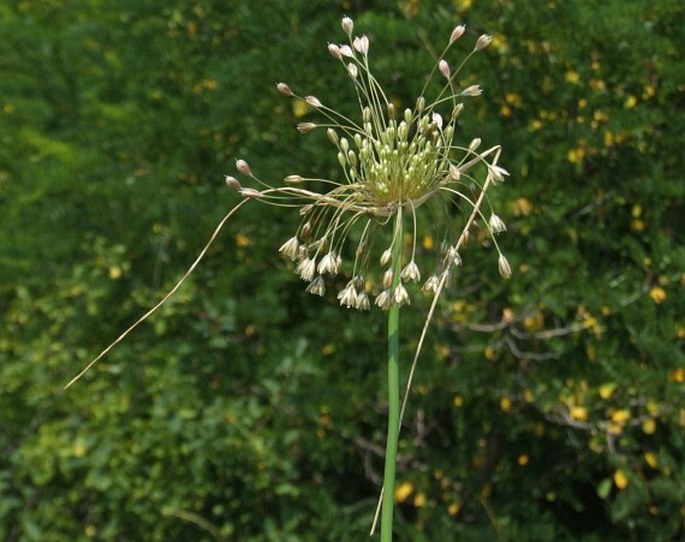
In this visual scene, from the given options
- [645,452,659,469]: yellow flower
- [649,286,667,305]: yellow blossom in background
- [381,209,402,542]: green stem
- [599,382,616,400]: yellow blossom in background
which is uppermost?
[381,209,402,542]: green stem

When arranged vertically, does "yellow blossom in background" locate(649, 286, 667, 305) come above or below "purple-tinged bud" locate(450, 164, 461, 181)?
below

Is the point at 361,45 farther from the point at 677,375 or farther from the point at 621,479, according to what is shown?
the point at 621,479

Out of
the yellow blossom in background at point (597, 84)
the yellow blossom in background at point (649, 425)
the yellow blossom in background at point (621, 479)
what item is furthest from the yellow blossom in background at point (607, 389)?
the yellow blossom in background at point (597, 84)

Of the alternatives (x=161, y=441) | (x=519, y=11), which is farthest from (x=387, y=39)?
(x=161, y=441)

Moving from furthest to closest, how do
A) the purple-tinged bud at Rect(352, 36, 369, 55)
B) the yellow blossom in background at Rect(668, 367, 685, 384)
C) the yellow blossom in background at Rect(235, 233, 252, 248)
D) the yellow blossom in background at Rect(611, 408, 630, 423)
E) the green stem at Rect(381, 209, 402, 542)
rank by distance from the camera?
the yellow blossom in background at Rect(235, 233, 252, 248) < the yellow blossom in background at Rect(611, 408, 630, 423) < the yellow blossom in background at Rect(668, 367, 685, 384) < the purple-tinged bud at Rect(352, 36, 369, 55) < the green stem at Rect(381, 209, 402, 542)

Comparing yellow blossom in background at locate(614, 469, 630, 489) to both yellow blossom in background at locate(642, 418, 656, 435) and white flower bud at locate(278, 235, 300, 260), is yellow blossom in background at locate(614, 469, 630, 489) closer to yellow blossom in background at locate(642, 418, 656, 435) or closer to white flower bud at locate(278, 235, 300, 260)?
yellow blossom in background at locate(642, 418, 656, 435)

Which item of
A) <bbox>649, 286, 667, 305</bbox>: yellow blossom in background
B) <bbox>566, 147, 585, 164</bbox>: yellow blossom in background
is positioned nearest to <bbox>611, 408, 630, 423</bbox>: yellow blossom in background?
<bbox>649, 286, 667, 305</bbox>: yellow blossom in background

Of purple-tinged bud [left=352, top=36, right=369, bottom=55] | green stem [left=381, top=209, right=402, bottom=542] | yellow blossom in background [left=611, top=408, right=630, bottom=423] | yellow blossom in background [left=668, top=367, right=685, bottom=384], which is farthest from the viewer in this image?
yellow blossom in background [left=611, top=408, right=630, bottom=423]

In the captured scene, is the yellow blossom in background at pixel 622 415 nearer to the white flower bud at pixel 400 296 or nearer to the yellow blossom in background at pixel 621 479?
the yellow blossom in background at pixel 621 479

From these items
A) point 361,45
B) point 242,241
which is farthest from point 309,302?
point 361,45
